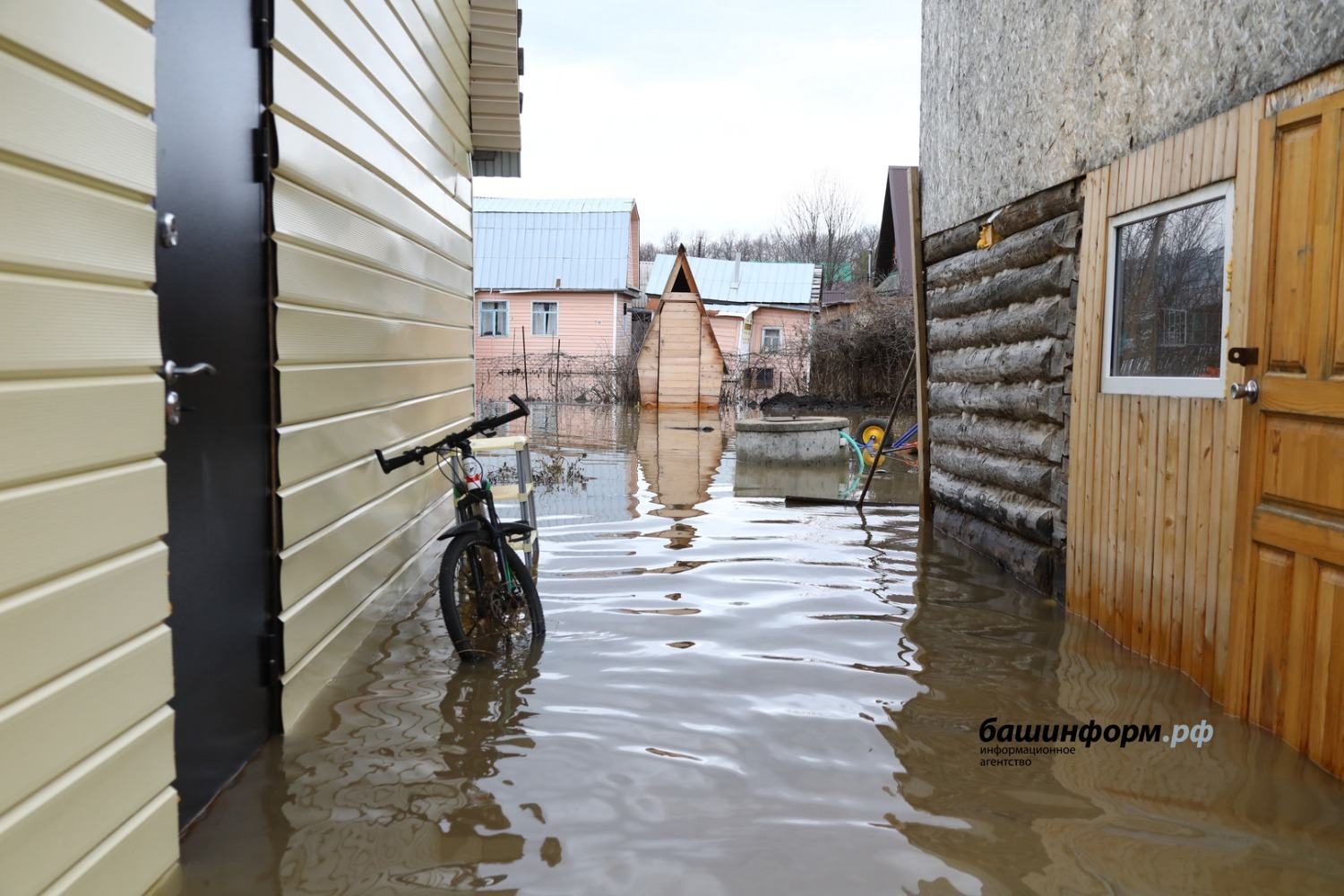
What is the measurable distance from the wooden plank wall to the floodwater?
0.83 feet

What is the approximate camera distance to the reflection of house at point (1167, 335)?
3.80 metres

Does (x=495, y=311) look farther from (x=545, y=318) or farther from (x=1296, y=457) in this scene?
(x=1296, y=457)

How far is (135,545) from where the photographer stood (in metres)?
2.68

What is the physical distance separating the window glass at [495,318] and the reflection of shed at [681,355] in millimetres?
11992

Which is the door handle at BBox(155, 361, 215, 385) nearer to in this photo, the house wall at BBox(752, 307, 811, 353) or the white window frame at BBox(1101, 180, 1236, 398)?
the white window frame at BBox(1101, 180, 1236, 398)

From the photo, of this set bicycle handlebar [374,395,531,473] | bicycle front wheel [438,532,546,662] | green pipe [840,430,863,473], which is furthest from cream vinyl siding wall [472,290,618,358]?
bicycle front wheel [438,532,546,662]

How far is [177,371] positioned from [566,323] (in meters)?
32.9

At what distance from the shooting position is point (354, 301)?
515 cm

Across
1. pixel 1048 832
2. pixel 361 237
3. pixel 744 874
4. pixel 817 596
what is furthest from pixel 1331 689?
pixel 361 237

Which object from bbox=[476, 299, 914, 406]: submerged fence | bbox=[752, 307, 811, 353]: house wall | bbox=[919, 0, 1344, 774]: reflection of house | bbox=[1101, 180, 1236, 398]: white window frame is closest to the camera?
bbox=[919, 0, 1344, 774]: reflection of house

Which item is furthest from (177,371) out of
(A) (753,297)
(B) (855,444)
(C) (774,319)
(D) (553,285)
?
(A) (753,297)

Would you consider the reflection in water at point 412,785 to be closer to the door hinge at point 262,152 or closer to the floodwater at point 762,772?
the floodwater at point 762,772

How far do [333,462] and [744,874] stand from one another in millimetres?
2814

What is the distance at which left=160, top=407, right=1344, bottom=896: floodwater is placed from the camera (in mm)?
2982
